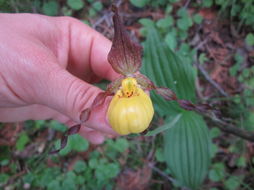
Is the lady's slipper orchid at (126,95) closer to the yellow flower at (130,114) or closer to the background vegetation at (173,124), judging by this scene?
the yellow flower at (130,114)

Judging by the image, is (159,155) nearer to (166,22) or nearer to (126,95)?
(126,95)

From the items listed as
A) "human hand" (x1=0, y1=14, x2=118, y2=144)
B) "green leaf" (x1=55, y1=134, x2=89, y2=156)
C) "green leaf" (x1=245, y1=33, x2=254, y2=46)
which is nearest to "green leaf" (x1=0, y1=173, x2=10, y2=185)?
"green leaf" (x1=55, y1=134, x2=89, y2=156)

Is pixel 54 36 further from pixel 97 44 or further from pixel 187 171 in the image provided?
pixel 187 171

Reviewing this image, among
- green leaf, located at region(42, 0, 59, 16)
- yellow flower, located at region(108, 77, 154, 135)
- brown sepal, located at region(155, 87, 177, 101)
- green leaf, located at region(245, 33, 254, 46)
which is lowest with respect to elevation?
yellow flower, located at region(108, 77, 154, 135)

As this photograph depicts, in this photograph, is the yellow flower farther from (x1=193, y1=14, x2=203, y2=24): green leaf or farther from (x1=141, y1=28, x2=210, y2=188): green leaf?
(x1=193, y1=14, x2=203, y2=24): green leaf

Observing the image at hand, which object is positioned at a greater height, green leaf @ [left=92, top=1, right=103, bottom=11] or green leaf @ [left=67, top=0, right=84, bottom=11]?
green leaf @ [left=92, top=1, right=103, bottom=11]

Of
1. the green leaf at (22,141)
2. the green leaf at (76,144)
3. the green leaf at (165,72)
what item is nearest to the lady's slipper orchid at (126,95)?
the green leaf at (165,72)
